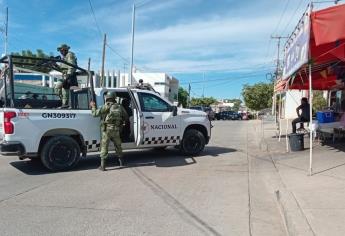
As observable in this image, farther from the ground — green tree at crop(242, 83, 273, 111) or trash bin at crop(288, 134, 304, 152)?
green tree at crop(242, 83, 273, 111)

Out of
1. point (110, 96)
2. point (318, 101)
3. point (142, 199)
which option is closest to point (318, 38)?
point (142, 199)

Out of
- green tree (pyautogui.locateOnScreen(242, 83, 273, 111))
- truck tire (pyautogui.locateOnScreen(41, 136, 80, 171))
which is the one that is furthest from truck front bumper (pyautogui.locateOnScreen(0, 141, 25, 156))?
green tree (pyautogui.locateOnScreen(242, 83, 273, 111))

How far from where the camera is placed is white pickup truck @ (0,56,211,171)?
28.4ft

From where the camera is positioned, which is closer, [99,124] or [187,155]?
[99,124]

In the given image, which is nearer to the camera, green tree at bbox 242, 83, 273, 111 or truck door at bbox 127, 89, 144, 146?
truck door at bbox 127, 89, 144, 146

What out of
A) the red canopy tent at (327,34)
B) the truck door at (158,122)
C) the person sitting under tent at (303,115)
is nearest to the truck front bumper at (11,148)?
the truck door at (158,122)

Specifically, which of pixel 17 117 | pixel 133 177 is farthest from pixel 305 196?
pixel 17 117

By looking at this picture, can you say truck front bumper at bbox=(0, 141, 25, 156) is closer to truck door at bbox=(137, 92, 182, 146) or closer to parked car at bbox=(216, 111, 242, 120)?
truck door at bbox=(137, 92, 182, 146)

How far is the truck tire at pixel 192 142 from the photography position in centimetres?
1179

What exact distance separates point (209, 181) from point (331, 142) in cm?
728

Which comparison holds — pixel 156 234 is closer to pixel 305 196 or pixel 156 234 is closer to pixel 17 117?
pixel 305 196

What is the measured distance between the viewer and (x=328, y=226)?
508cm

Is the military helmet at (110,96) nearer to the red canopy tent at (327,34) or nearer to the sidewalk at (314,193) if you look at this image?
the sidewalk at (314,193)

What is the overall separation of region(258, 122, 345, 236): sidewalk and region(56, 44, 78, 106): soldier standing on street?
562 centimetres
